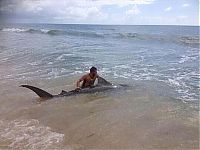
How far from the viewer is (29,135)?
603 cm

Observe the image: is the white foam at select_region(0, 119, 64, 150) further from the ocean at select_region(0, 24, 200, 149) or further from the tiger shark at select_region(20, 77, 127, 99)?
the tiger shark at select_region(20, 77, 127, 99)

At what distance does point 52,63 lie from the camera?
15383 mm

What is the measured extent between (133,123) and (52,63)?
9.17 m

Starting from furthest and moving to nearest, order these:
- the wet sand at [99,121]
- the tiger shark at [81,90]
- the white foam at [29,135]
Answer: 1. the tiger shark at [81,90]
2. the wet sand at [99,121]
3. the white foam at [29,135]

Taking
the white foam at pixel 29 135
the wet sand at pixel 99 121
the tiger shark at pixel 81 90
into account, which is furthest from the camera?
the tiger shark at pixel 81 90

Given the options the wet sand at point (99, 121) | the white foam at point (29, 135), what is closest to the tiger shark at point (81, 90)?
the wet sand at point (99, 121)

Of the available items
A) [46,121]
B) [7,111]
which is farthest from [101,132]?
[7,111]

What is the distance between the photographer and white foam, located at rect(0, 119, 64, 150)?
5582mm

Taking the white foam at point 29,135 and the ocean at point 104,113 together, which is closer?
the white foam at point 29,135

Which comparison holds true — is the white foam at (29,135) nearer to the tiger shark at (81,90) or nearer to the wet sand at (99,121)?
the wet sand at (99,121)

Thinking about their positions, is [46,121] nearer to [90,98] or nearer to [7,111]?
[7,111]

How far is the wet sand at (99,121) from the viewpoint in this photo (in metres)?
5.76

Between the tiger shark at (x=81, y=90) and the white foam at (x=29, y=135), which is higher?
the tiger shark at (x=81, y=90)

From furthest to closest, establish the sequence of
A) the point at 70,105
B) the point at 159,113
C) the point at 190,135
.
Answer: the point at 70,105
the point at 159,113
the point at 190,135
